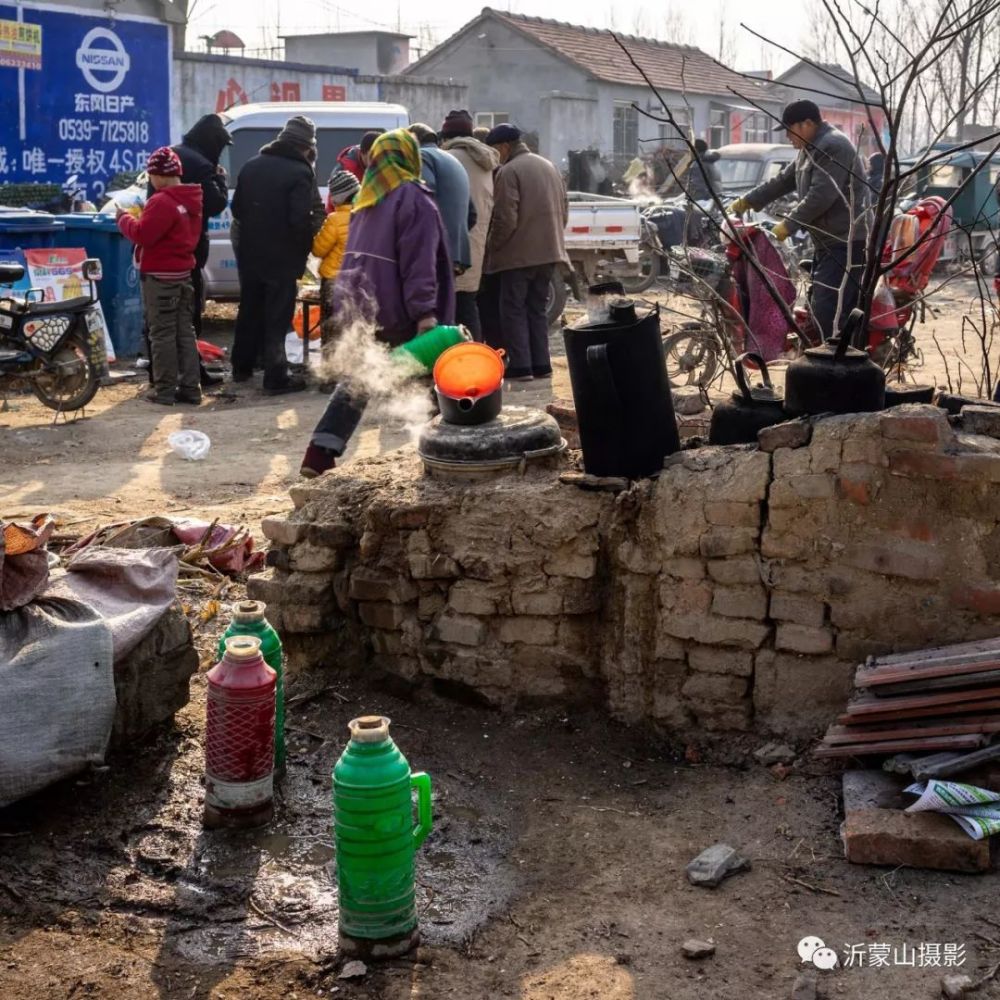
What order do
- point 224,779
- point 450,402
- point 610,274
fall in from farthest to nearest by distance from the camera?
point 610,274, point 450,402, point 224,779

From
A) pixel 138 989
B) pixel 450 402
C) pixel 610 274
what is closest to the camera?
pixel 138 989

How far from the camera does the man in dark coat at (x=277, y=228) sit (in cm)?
1001

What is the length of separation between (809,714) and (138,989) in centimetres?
209

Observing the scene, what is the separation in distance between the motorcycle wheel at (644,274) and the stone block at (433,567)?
1345cm

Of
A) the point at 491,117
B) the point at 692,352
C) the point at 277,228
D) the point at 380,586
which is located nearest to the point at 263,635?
the point at 380,586

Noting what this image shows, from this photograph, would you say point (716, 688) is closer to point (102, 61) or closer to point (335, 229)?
point (335, 229)

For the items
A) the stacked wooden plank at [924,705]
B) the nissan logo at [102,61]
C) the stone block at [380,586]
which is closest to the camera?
the stacked wooden plank at [924,705]

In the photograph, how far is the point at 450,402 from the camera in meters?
4.65

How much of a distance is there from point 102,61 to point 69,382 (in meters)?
7.56

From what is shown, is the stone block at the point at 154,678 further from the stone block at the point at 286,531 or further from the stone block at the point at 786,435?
the stone block at the point at 786,435

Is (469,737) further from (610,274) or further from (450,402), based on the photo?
(610,274)

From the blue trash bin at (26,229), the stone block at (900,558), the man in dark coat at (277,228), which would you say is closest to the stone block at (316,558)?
the stone block at (900,558)

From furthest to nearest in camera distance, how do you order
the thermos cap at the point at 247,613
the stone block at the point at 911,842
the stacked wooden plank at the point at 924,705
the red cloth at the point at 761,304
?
1. the red cloth at the point at 761,304
2. the thermos cap at the point at 247,613
3. the stacked wooden plank at the point at 924,705
4. the stone block at the point at 911,842

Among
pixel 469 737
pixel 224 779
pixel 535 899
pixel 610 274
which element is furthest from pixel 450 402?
pixel 610 274
